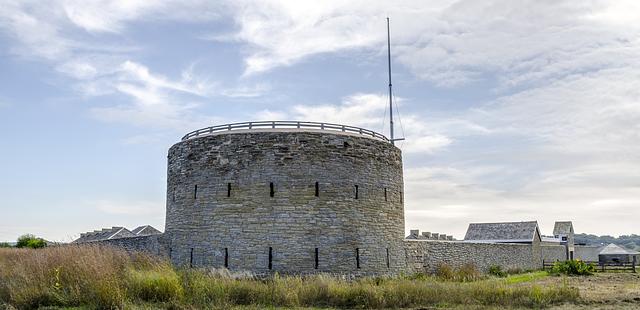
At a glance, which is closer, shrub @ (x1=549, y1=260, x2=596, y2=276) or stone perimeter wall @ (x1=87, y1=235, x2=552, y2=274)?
stone perimeter wall @ (x1=87, y1=235, x2=552, y2=274)

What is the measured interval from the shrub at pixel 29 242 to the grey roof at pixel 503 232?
32372 millimetres

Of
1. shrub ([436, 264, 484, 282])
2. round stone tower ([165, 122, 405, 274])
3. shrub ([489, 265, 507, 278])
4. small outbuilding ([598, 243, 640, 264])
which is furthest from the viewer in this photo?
small outbuilding ([598, 243, 640, 264])

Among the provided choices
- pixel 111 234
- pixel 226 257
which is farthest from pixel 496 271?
pixel 111 234

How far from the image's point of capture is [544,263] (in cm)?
3959

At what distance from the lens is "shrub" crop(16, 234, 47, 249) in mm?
43303

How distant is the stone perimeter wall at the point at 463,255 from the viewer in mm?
22703

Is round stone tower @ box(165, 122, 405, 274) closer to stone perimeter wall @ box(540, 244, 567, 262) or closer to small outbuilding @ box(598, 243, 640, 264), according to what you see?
stone perimeter wall @ box(540, 244, 567, 262)

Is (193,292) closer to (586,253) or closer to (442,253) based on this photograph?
(442,253)

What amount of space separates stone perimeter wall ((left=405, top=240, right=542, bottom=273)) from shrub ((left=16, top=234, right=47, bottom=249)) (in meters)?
30.8

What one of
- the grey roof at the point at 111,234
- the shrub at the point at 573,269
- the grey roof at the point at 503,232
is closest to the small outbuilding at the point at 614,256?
the grey roof at the point at 503,232

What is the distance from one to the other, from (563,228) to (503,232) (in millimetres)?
13481

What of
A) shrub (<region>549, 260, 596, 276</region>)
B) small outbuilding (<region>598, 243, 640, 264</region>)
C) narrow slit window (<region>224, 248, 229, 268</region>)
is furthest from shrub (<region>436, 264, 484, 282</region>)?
small outbuilding (<region>598, 243, 640, 264</region>)

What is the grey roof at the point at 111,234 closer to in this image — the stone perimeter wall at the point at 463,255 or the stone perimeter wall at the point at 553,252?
the stone perimeter wall at the point at 463,255

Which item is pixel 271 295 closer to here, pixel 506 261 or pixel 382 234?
pixel 382 234
